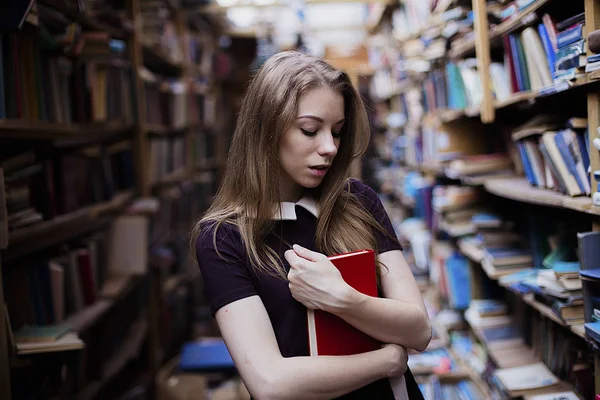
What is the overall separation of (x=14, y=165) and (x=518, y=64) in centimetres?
183

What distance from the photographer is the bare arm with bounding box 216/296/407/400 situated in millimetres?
1119

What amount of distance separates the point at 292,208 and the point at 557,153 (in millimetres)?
967

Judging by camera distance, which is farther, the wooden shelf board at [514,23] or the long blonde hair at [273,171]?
the wooden shelf board at [514,23]

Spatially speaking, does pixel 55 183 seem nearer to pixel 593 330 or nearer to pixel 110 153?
pixel 110 153

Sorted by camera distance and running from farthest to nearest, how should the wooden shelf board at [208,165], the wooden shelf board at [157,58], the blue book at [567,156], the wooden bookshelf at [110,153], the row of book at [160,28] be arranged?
the wooden shelf board at [208,165]
the row of book at [160,28]
the wooden shelf board at [157,58]
the wooden bookshelf at [110,153]
the blue book at [567,156]

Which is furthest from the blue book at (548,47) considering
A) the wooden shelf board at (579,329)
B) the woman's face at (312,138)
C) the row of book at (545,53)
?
the woman's face at (312,138)

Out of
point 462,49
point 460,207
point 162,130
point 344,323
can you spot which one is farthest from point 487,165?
point 162,130

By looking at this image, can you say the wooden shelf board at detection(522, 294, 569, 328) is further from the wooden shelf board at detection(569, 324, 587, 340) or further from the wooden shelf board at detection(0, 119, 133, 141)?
the wooden shelf board at detection(0, 119, 133, 141)

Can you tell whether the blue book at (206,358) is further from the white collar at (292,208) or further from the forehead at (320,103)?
the forehead at (320,103)

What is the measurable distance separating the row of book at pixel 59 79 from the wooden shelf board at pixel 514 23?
1565 mm

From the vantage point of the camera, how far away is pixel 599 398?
55.4 inches

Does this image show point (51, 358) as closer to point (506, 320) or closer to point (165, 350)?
point (506, 320)

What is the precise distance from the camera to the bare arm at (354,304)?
1.13 metres

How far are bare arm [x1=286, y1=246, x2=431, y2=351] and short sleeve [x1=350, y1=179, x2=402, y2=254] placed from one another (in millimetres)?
131
